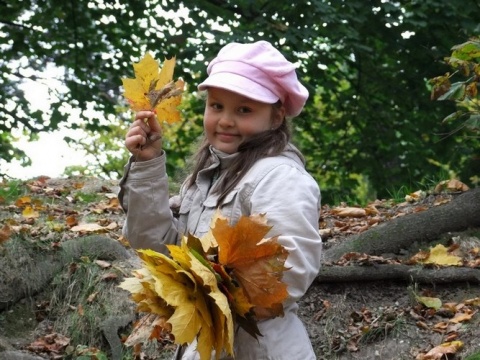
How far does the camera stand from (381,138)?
10.5 meters

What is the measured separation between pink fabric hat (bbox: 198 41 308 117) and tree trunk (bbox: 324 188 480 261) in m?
2.42

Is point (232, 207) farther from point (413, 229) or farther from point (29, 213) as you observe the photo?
point (29, 213)

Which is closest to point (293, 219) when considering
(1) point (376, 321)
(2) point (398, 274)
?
(1) point (376, 321)

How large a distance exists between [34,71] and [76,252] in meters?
7.15

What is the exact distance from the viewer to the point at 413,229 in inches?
202

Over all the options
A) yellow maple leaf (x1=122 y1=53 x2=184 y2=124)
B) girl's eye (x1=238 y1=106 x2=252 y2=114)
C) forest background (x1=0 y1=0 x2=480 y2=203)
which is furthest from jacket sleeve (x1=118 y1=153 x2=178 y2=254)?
forest background (x1=0 y1=0 x2=480 y2=203)

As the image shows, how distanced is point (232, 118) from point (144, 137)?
0.28 metres

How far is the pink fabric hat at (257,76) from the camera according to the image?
8.62ft

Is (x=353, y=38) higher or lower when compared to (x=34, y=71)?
higher

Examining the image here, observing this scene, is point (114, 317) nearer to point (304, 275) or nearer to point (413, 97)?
point (304, 275)

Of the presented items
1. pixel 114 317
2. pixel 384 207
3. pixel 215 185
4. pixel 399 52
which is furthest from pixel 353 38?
pixel 215 185

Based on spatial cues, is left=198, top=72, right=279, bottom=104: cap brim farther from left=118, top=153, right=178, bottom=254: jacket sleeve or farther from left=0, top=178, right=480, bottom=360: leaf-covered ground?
left=0, top=178, right=480, bottom=360: leaf-covered ground

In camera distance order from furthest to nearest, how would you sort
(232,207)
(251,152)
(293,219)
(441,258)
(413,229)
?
(413,229), (441,258), (251,152), (232,207), (293,219)

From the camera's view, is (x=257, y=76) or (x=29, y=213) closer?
(x=257, y=76)
